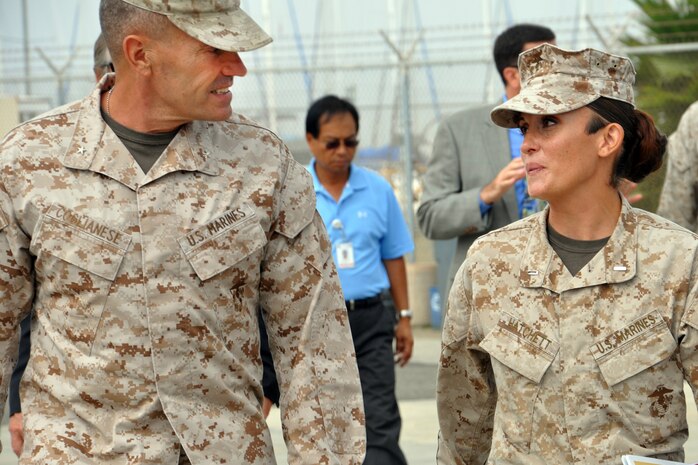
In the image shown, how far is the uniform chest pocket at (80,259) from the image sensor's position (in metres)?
3.37

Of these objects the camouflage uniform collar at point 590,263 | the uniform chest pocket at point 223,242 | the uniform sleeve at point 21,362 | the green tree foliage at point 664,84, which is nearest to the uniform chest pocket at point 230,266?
the uniform chest pocket at point 223,242

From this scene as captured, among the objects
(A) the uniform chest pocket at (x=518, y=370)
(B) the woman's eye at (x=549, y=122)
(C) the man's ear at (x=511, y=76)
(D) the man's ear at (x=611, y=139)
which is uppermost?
(B) the woman's eye at (x=549, y=122)

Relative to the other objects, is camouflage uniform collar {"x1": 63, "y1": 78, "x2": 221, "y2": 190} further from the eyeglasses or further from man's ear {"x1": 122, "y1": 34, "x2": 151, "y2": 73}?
the eyeglasses

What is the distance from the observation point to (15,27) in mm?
20453

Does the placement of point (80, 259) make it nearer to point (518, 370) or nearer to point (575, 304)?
point (518, 370)

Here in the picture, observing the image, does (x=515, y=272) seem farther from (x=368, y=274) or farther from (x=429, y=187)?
(x=368, y=274)

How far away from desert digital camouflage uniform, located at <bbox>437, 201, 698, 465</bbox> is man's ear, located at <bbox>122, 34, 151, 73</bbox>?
1.03m

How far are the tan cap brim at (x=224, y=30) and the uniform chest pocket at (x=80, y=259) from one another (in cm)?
53

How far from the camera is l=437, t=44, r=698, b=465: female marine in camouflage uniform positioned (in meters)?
3.49

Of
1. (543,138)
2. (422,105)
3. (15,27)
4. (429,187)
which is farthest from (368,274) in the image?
(15,27)

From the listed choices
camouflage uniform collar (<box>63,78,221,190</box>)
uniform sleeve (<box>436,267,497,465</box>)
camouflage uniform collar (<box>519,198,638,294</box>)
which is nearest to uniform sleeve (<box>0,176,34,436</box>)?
camouflage uniform collar (<box>63,78,221,190</box>)

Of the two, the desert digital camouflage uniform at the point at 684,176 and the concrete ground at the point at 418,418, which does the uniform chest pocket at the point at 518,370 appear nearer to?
the desert digital camouflage uniform at the point at 684,176

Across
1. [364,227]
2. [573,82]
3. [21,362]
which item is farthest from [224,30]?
[364,227]

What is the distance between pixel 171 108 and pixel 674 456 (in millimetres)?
1565
